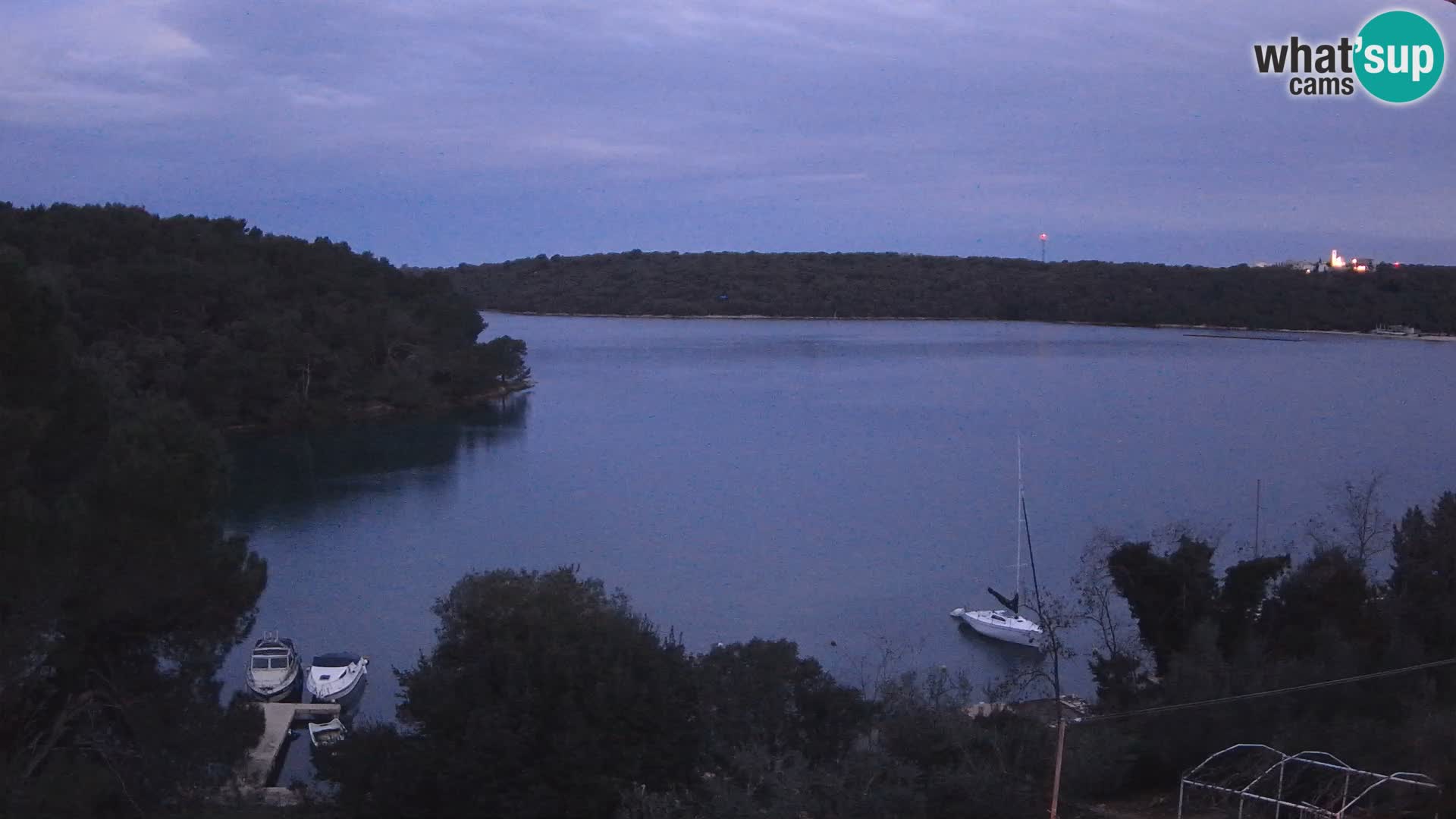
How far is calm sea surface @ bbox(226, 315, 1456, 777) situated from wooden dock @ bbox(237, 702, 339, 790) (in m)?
0.41

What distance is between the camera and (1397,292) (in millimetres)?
59594

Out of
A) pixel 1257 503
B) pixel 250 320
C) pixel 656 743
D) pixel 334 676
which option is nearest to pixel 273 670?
pixel 334 676

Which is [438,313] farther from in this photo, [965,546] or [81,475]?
[81,475]

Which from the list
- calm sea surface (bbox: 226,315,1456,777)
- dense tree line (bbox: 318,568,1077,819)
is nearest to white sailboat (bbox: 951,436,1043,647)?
calm sea surface (bbox: 226,315,1456,777)

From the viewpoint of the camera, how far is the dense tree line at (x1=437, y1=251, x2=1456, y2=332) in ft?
203

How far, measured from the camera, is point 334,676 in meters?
11.7

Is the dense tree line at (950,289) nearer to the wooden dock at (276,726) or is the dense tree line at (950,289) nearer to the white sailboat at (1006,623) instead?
the white sailboat at (1006,623)

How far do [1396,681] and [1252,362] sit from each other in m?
43.1

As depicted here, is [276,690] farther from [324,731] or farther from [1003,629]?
[1003,629]

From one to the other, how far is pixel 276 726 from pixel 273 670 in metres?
0.97

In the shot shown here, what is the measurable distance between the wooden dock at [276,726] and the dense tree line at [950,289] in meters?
57.6

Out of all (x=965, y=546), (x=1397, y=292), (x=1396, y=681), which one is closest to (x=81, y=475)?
(x=1396, y=681)

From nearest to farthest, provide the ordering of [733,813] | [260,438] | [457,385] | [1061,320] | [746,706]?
[733,813], [746,706], [260,438], [457,385], [1061,320]

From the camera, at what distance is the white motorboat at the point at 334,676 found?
37.9 ft
